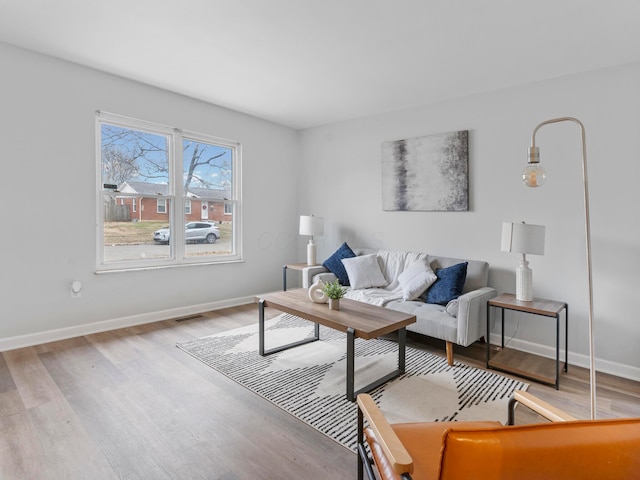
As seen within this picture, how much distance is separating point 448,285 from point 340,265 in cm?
141

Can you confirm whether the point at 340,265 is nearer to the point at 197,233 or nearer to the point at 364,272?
the point at 364,272

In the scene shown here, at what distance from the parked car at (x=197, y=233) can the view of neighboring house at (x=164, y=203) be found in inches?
3.5

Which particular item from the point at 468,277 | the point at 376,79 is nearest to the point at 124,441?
the point at 468,277

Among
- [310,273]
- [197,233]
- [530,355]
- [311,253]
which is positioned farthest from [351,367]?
[197,233]

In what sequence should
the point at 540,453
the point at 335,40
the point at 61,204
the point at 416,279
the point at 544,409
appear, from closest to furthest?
the point at 540,453 → the point at 544,409 → the point at 335,40 → the point at 61,204 → the point at 416,279

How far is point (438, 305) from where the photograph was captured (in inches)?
131

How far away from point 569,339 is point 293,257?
12.0ft

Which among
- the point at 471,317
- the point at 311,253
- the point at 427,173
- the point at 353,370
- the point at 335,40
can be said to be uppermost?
the point at 335,40

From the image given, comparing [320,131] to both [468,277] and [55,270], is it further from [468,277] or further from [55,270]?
[55,270]

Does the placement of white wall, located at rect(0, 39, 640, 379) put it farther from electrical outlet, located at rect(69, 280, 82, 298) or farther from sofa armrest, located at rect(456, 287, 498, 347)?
sofa armrest, located at rect(456, 287, 498, 347)

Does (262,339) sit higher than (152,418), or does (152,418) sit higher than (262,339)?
(262,339)

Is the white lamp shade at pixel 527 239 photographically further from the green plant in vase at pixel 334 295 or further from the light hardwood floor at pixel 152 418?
the green plant in vase at pixel 334 295

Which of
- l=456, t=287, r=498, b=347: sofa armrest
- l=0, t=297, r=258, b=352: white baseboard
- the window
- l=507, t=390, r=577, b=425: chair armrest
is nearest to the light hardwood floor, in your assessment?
l=0, t=297, r=258, b=352: white baseboard

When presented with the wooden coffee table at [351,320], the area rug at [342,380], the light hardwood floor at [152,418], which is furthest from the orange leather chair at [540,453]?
the wooden coffee table at [351,320]
